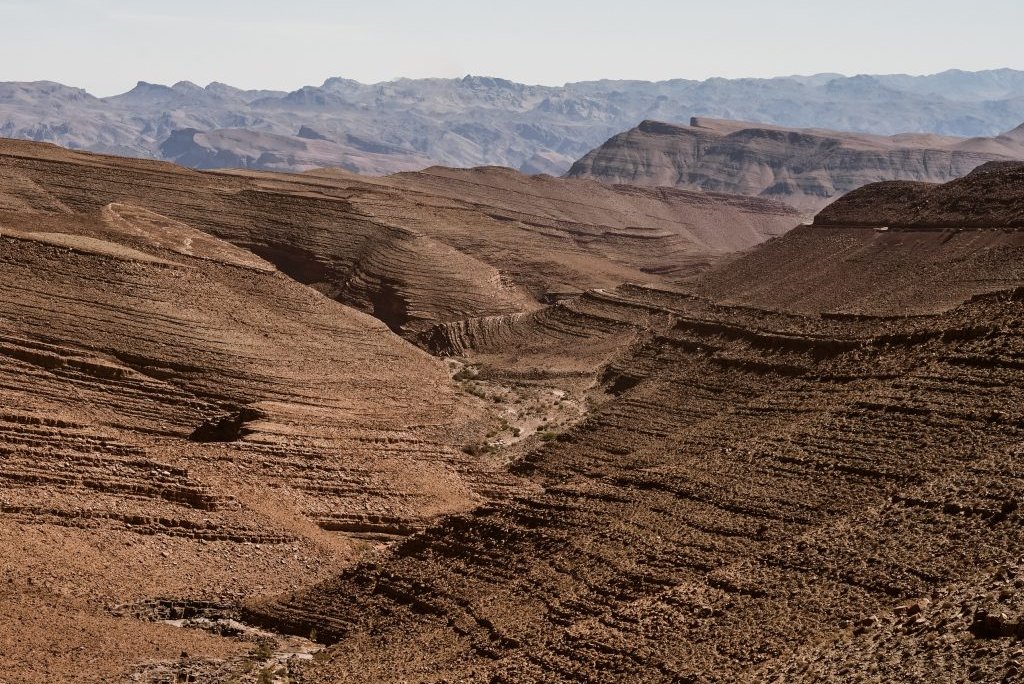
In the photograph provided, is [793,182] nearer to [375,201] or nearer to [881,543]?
[375,201]

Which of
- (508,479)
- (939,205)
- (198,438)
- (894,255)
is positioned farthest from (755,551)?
(939,205)

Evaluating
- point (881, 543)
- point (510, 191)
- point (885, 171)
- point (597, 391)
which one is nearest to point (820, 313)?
point (597, 391)

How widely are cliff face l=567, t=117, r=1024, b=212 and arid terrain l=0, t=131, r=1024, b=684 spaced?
123483 millimetres

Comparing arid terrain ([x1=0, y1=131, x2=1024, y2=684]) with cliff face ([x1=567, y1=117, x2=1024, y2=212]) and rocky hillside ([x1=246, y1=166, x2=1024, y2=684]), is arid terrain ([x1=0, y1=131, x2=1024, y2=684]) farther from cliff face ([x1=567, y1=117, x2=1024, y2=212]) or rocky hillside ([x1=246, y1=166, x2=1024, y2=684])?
cliff face ([x1=567, y1=117, x2=1024, y2=212])

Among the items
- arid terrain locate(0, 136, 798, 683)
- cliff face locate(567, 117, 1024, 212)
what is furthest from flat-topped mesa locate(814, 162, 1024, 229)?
cliff face locate(567, 117, 1024, 212)

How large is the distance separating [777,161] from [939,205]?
132m

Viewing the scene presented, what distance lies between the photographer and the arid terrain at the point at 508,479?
21.1 m

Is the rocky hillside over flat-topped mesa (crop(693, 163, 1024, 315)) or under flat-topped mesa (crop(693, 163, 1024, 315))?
under

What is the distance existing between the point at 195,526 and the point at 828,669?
50.4 ft

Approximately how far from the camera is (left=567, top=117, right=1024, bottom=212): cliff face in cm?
17800

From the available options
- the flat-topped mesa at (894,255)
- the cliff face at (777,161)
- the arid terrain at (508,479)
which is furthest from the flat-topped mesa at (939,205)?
the cliff face at (777,161)

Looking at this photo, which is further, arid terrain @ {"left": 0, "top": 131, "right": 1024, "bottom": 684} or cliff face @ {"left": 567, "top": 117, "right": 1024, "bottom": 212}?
cliff face @ {"left": 567, "top": 117, "right": 1024, "bottom": 212}

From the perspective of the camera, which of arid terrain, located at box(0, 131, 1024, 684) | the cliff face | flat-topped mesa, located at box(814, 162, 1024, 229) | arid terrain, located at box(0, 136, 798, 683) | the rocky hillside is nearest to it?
the rocky hillside

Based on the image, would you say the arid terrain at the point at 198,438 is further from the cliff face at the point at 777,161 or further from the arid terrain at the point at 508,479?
the cliff face at the point at 777,161
